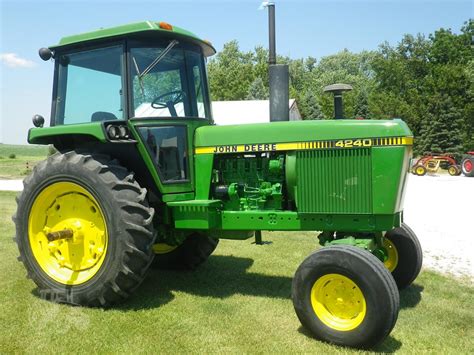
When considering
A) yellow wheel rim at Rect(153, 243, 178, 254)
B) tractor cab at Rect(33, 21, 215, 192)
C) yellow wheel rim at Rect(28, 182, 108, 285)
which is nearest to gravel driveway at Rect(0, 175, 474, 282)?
yellow wheel rim at Rect(153, 243, 178, 254)

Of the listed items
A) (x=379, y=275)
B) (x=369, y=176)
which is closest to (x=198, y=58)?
(x=369, y=176)

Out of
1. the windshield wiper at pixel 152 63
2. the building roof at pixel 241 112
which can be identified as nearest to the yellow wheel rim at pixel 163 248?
the windshield wiper at pixel 152 63

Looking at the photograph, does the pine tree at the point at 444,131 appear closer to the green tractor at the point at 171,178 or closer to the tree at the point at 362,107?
the tree at the point at 362,107

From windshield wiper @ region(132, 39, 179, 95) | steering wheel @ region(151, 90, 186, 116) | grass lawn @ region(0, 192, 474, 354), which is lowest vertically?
grass lawn @ region(0, 192, 474, 354)

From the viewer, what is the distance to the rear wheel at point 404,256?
4.82 metres

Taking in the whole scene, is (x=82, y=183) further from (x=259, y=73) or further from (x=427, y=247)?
(x=259, y=73)

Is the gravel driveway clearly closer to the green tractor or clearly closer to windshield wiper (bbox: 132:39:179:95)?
the green tractor

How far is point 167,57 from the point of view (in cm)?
462

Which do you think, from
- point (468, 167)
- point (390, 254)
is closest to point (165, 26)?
point (390, 254)

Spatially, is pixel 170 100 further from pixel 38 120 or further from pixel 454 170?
pixel 454 170

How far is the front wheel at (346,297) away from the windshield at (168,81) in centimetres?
205

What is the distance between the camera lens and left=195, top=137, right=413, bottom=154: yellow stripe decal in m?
3.92

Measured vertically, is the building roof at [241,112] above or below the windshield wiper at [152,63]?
above

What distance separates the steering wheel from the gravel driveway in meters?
3.66
